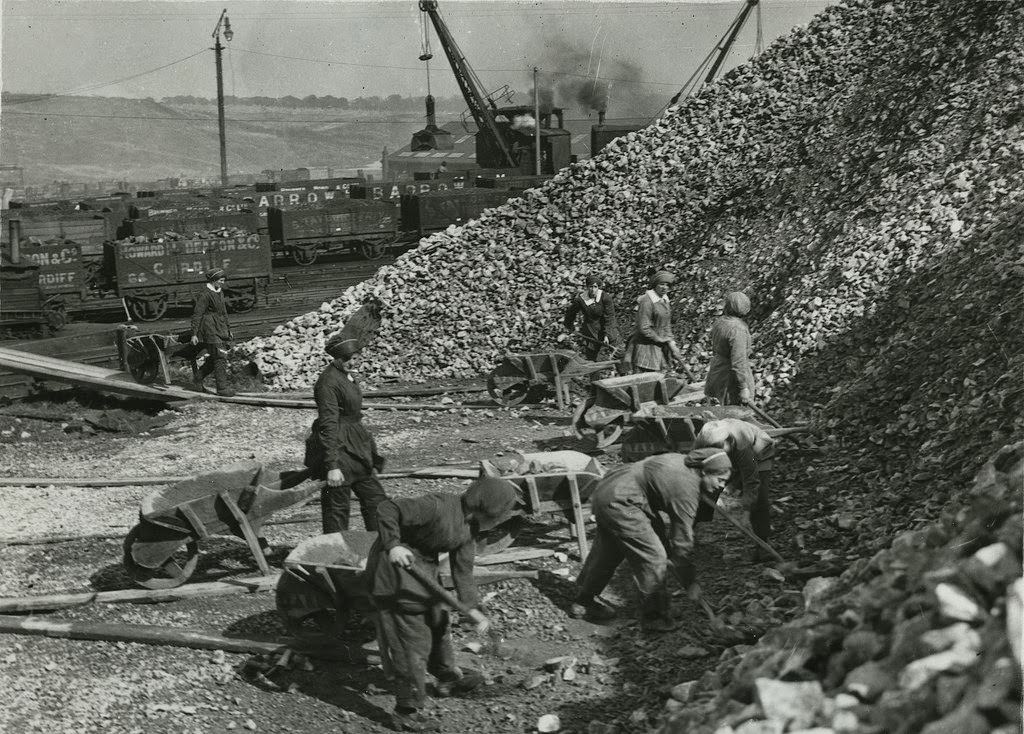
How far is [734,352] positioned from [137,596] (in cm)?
526

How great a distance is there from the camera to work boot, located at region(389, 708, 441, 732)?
5.68 metres

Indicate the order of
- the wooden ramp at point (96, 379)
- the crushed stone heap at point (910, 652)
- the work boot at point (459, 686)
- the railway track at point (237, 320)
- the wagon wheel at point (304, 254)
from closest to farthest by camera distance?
the crushed stone heap at point (910, 652), the work boot at point (459, 686), the wooden ramp at point (96, 379), the railway track at point (237, 320), the wagon wheel at point (304, 254)

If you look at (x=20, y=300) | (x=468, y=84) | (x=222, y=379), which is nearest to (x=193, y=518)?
(x=222, y=379)

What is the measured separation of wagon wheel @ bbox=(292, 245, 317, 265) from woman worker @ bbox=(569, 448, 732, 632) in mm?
22704

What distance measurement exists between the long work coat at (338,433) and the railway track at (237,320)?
8008mm

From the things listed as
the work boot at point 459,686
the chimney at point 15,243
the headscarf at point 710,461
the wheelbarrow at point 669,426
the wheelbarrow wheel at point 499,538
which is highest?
the chimney at point 15,243

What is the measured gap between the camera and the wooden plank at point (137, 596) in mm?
7309

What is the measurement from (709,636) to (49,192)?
56516 mm

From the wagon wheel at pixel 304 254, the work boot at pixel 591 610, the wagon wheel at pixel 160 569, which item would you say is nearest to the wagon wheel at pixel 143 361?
the wagon wheel at pixel 160 569

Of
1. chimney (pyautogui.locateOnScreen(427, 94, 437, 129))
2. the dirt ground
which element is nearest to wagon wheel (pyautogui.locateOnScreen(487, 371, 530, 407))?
the dirt ground

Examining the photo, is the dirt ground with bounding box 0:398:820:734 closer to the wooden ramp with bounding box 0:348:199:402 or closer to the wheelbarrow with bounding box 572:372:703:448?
the wheelbarrow with bounding box 572:372:703:448

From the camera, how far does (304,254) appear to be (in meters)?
28.4

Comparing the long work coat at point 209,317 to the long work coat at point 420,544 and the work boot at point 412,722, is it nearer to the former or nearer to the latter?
the long work coat at point 420,544

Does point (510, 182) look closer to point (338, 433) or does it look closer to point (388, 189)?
point (388, 189)
